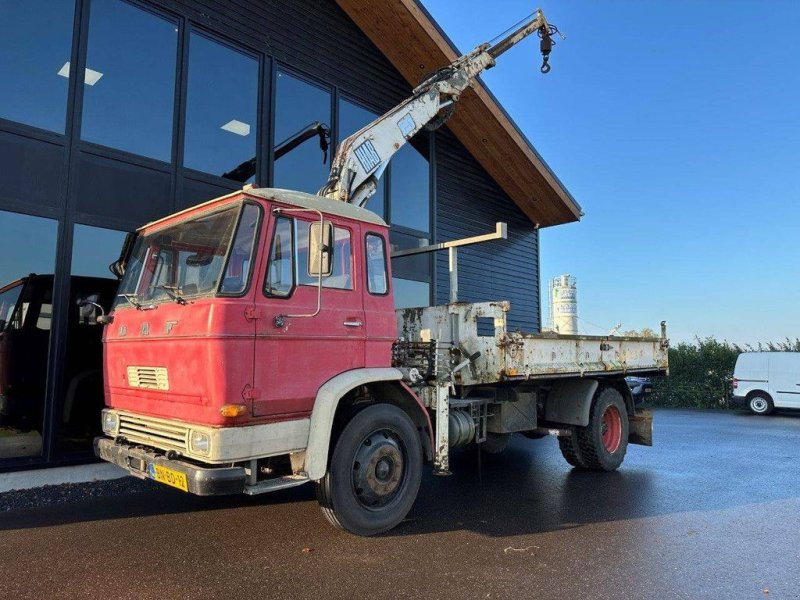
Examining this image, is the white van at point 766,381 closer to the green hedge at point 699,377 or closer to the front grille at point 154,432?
the green hedge at point 699,377

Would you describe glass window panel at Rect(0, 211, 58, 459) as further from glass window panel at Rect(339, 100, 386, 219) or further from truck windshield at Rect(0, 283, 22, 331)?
glass window panel at Rect(339, 100, 386, 219)

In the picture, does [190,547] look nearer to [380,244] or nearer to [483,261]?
[380,244]

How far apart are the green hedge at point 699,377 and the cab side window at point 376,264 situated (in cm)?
1742

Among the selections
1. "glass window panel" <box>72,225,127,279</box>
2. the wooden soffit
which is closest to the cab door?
"glass window panel" <box>72,225,127,279</box>

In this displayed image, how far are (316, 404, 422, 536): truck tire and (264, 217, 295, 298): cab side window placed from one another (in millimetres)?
1204

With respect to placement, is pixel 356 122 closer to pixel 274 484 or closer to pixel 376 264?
pixel 376 264

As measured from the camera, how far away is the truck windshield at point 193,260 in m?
4.02

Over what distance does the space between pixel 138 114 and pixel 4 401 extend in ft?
12.4

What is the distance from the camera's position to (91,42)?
22.0ft

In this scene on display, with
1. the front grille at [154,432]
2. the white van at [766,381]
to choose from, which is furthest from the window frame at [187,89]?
the white van at [766,381]

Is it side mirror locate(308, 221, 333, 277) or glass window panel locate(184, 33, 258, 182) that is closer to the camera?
side mirror locate(308, 221, 333, 277)

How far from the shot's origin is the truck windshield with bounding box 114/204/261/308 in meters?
4.02

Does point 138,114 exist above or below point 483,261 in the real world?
above


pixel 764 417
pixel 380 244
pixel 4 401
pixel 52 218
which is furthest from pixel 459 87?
pixel 764 417
